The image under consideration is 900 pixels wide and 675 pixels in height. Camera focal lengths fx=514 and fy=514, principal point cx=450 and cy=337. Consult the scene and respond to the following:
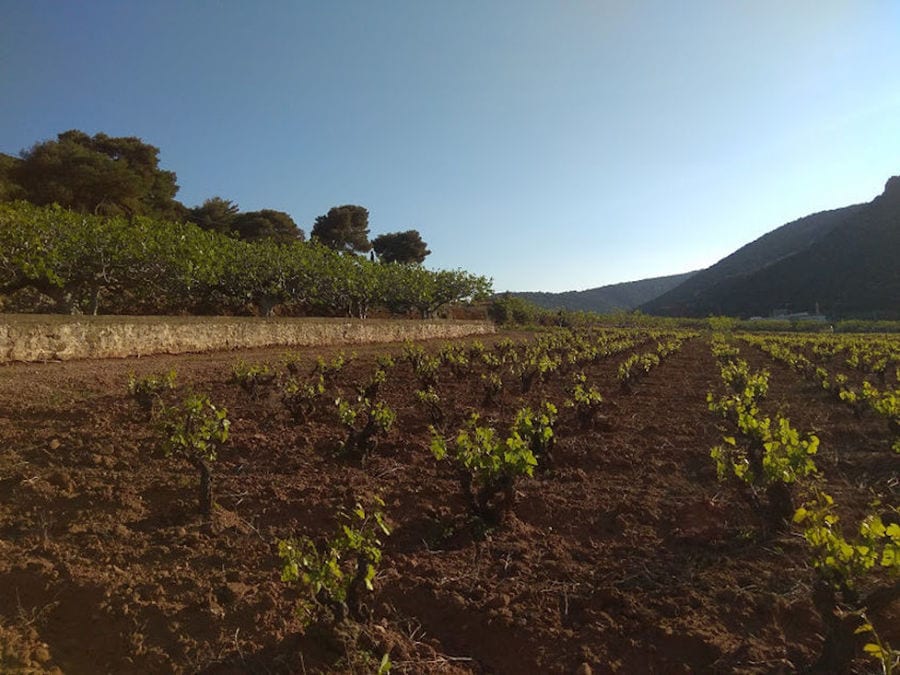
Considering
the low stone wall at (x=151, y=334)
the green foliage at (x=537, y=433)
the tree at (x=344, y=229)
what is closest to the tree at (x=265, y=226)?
the tree at (x=344, y=229)

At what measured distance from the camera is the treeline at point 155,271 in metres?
16.7

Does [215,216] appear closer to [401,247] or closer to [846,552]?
[401,247]

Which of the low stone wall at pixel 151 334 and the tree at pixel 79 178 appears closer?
the low stone wall at pixel 151 334

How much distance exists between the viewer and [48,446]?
19.1 ft

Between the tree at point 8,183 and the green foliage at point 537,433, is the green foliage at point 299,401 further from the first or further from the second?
the tree at point 8,183

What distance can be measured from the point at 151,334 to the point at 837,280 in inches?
3661

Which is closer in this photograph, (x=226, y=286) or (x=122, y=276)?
(x=122, y=276)

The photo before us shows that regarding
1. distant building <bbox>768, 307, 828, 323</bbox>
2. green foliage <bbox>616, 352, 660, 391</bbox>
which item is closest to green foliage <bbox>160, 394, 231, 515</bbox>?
green foliage <bbox>616, 352, 660, 391</bbox>

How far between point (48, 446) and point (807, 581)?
752cm

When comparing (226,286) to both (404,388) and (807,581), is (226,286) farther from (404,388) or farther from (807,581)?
(807,581)

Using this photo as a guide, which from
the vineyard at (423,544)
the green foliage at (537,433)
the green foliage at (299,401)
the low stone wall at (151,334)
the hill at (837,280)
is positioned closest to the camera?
the vineyard at (423,544)

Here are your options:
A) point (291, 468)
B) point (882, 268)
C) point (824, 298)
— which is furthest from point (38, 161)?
point (882, 268)

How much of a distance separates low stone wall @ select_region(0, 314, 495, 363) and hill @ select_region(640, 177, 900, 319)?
74.2 meters

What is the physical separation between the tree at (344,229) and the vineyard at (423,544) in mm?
48248
